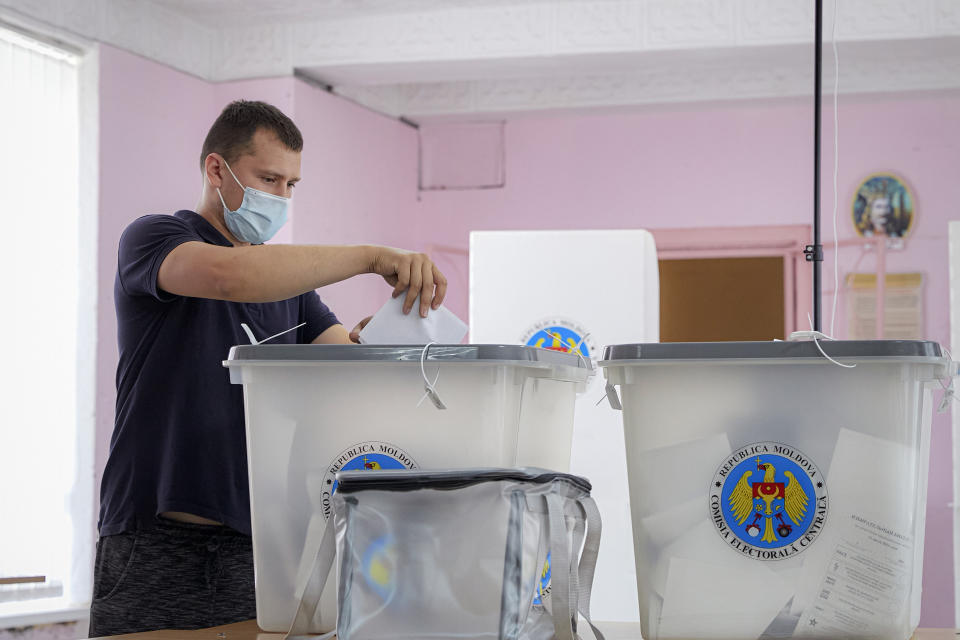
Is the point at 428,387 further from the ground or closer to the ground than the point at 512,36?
closer to the ground

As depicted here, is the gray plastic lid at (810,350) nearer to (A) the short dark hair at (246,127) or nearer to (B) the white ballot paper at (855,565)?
(B) the white ballot paper at (855,565)

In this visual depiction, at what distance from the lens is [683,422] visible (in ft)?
2.82

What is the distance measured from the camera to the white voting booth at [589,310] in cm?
258

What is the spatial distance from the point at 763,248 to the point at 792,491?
3.72 meters

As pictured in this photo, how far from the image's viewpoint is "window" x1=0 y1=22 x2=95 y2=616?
10.1 ft

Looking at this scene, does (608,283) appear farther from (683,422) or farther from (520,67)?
(683,422)

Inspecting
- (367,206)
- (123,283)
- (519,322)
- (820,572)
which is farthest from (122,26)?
(820,572)

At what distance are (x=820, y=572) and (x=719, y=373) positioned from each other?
179mm

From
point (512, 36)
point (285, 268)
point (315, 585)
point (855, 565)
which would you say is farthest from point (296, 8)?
point (855, 565)

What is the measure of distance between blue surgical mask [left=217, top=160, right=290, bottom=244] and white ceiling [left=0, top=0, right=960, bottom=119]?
2.03 metres

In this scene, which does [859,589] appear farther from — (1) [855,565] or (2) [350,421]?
(2) [350,421]

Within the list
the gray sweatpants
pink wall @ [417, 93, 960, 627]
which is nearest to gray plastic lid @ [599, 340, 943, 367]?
the gray sweatpants

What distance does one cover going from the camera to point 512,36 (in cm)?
368

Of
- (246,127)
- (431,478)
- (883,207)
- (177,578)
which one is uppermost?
(883,207)
